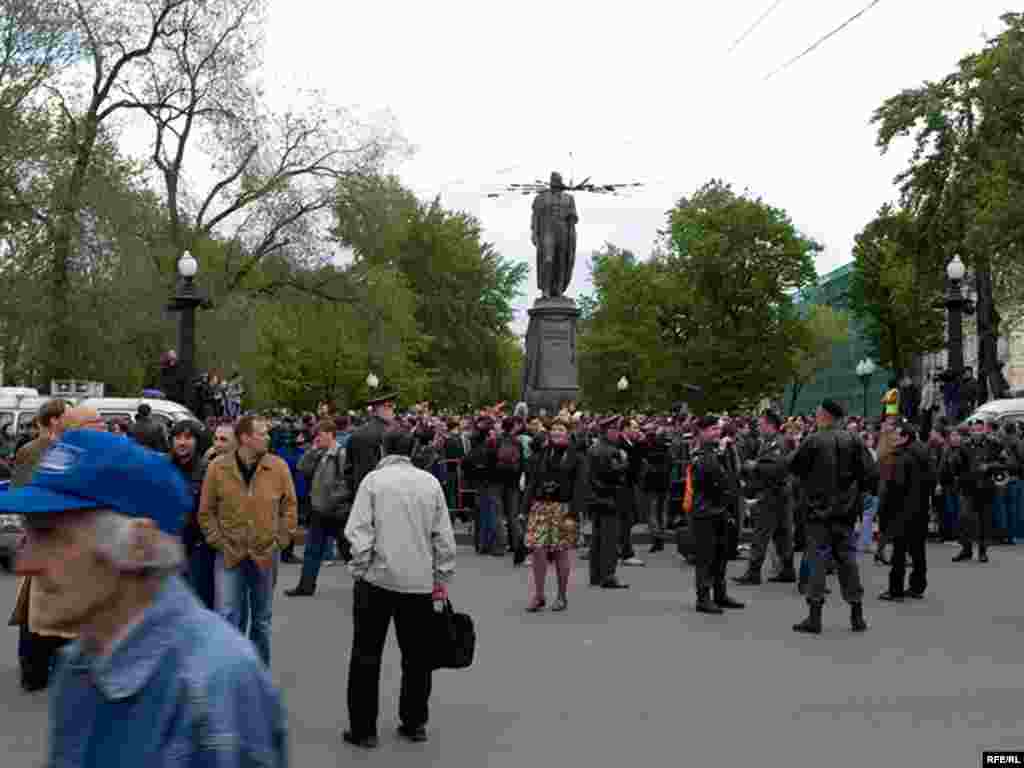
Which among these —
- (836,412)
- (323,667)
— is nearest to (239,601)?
(323,667)

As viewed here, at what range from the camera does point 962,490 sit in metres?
19.1

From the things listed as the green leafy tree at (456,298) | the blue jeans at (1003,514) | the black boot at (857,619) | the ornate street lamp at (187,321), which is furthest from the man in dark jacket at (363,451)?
the green leafy tree at (456,298)

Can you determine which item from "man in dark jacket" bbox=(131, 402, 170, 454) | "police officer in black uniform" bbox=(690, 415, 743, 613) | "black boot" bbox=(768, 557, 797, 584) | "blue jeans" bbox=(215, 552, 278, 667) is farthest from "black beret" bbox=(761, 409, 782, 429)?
"blue jeans" bbox=(215, 552, 278, 667)

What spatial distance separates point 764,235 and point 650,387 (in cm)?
1016

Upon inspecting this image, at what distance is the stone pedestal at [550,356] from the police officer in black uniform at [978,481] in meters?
11.6

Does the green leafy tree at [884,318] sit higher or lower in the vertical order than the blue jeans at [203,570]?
higher

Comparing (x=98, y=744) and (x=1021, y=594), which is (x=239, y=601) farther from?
(x=1021, y=594)

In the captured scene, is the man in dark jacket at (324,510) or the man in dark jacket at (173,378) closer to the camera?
the man in dark jacket at (324,510)

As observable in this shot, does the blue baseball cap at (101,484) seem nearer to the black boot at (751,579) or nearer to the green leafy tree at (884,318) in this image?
the black boot at (751,579)

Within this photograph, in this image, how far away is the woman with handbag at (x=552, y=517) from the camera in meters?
12.8

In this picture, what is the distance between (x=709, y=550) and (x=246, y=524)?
18.2ft

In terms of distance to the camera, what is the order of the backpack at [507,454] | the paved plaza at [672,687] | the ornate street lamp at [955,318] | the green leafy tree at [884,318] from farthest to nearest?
the green leafy tree at [884,318]
the ornate street lamp at [955,318]
the backpack at [507,454]
the paved plaza at [672,687]

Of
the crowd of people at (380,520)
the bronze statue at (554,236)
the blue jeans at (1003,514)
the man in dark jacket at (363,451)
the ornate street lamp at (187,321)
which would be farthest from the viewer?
the bronze statue at (554,236)

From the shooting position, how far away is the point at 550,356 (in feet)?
100
